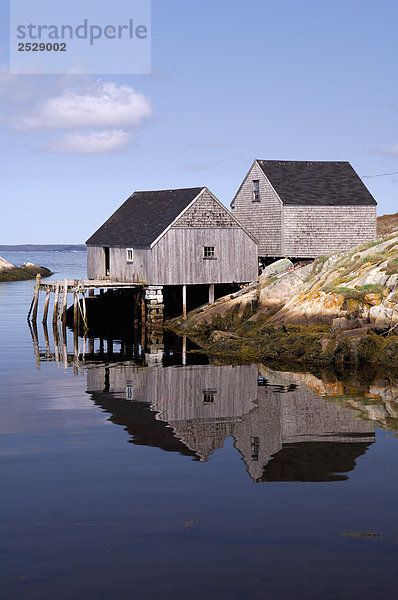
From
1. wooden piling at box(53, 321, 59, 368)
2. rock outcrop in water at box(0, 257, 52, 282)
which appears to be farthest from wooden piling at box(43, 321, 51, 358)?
rock outcrop in water at box(0, 257, 52, 282)

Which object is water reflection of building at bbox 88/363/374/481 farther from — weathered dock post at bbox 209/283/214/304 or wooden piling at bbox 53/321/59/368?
weathered dock post at bbox 209/283/214/304

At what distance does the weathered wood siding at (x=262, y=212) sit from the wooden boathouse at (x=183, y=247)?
4581 millimetres

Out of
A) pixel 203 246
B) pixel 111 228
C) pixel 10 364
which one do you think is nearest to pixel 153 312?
pixel 203 246

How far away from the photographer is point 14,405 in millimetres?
19953

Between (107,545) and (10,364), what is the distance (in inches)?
783

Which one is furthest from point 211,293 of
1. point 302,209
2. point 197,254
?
point 302,209

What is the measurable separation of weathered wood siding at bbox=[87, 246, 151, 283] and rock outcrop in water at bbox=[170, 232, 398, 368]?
3397 millimetres

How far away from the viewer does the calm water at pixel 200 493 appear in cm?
909

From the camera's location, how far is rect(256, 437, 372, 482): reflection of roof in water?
1302 centimetres

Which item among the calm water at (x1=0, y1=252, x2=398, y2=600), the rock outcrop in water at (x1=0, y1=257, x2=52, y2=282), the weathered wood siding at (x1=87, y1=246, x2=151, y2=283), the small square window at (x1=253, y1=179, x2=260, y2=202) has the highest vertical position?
the small square window at (x1=253, y1=179, x2=260, y2=202)

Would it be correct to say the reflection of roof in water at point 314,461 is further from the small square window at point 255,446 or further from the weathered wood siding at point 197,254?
the weathered wood siding at point 197,254

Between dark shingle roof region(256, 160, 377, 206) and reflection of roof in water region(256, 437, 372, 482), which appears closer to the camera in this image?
reflection of roof in water region(256, 437, 372, 482)

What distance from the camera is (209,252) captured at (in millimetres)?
43000

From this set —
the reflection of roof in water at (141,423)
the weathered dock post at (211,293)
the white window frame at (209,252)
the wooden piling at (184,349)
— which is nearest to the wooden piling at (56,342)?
the wooden piling at (184,349)
